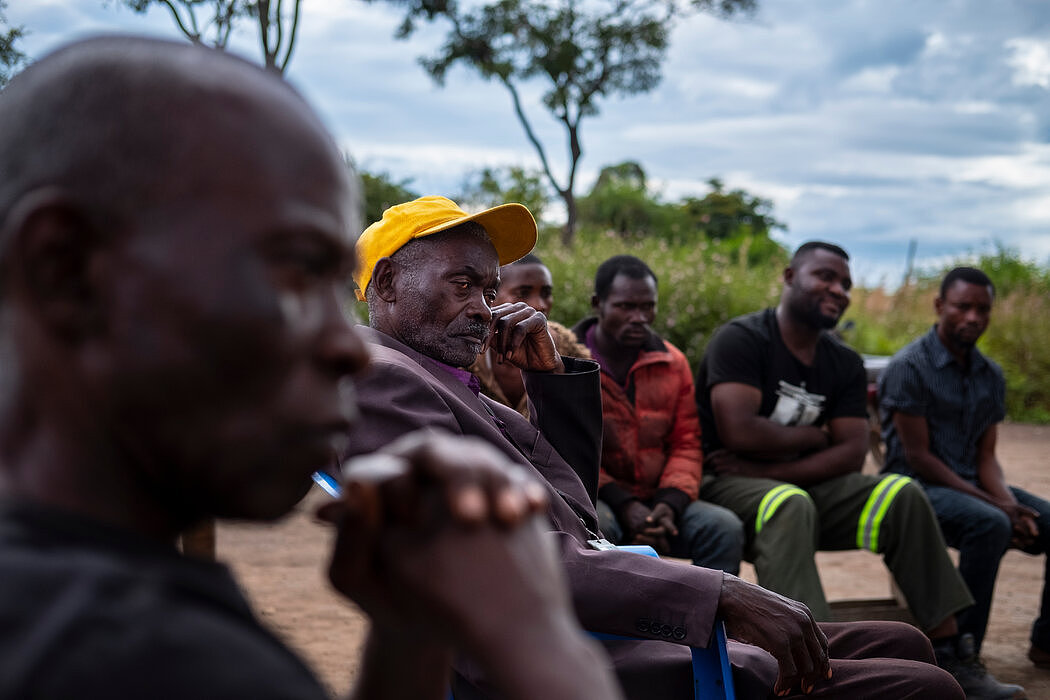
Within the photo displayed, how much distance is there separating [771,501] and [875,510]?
1.86 feet

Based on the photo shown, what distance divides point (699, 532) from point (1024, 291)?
1429 centimetres

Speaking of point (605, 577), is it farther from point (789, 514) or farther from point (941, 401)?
point (941, 401)

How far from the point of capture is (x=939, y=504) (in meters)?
5.09

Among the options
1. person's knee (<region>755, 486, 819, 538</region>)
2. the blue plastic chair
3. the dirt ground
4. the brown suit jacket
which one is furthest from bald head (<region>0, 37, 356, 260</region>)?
person's knee (<region>755, 486, 819, 538</region>)

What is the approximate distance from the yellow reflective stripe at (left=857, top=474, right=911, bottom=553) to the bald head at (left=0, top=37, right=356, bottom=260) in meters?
4.38

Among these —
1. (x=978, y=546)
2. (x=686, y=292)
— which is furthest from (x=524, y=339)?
(x=686, y=292)

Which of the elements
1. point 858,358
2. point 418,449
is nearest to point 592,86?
point 858,358

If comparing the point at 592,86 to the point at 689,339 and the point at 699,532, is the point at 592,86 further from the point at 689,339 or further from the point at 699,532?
the point at 699,532

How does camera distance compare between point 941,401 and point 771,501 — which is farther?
point 941,401

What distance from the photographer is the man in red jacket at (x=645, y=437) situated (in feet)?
14.5

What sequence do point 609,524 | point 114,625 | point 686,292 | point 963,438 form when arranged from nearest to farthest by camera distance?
1. point 114,625
2. point 609,524
3. point 963,438
4. point 686,292

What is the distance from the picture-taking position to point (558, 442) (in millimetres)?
2943

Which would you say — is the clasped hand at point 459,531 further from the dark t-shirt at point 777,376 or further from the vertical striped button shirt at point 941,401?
the vertical striped button shirt at point 941,401

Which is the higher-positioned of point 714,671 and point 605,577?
point 605,577
